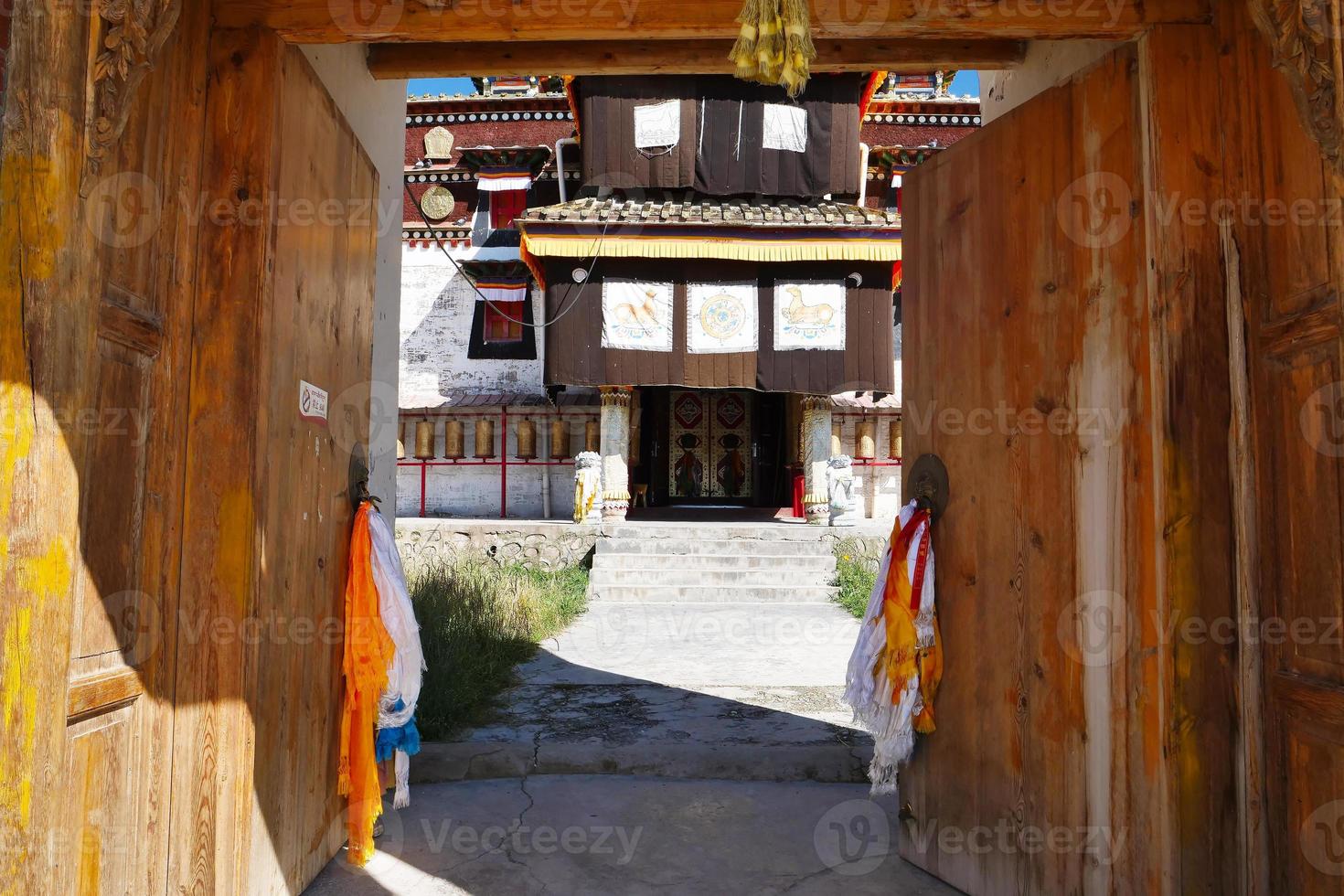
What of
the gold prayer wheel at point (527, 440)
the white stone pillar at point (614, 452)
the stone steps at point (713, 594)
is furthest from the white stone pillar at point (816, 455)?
the gold prayer wheel at point (527, 440)

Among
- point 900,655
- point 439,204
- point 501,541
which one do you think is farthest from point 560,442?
point 900,655

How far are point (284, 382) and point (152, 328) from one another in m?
0.55

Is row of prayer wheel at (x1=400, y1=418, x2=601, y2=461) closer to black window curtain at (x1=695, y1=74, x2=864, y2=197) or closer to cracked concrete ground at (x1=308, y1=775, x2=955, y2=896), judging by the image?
black window curtain at (x1=695, y1=74, x2=864, y2=197)

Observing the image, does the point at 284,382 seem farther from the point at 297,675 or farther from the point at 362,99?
the point at 362,99

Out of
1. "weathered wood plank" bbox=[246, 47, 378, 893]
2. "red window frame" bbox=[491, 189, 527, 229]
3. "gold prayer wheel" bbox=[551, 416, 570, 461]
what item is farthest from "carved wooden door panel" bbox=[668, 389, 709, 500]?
"weathered wood plank" bbox=[246, 47, 378, 893]

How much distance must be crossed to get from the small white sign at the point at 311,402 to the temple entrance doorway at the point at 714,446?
1373 cm

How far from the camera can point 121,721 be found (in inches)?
96.6

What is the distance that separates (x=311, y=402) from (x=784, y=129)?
39.6 feet

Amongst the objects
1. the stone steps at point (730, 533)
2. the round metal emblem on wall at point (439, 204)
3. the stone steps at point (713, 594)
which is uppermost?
the round metal emblem on wall at point (439, 204)

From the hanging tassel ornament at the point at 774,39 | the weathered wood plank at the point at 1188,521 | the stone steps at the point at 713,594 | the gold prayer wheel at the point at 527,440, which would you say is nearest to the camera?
the hanging tassel ornament at the point at 774,39

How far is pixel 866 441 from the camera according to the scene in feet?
53.2

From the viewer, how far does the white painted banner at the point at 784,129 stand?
45.5 ft

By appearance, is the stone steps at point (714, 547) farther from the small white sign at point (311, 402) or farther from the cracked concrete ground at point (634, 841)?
the small white sign at point (311, 402)

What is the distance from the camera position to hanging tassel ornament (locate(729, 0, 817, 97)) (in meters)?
2.40
